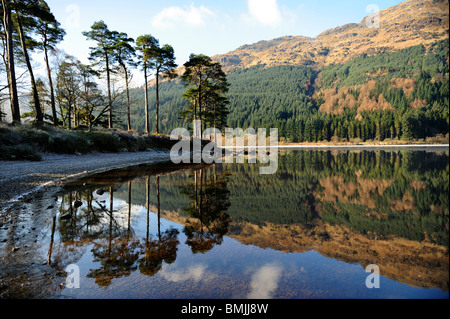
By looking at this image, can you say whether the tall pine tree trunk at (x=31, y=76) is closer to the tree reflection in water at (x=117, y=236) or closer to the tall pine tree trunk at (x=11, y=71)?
the tall pine tree trunk at (x=11, y=71)

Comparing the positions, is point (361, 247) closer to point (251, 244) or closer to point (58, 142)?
point (251, 244)

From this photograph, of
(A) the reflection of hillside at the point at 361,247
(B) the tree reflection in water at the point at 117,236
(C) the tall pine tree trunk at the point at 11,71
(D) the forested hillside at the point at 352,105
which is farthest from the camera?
(D) the forested hillside at the point at 352,105

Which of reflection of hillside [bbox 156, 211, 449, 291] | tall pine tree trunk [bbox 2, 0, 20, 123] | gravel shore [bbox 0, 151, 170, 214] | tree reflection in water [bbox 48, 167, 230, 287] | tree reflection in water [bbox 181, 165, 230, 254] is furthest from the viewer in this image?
tall pine tree trunk [bbox 2, 0, 20, 123]

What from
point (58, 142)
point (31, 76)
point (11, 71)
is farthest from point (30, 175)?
point (31, 76)

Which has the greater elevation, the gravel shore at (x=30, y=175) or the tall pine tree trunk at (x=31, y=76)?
the tall pine tree trunk at (x=31, y=76)

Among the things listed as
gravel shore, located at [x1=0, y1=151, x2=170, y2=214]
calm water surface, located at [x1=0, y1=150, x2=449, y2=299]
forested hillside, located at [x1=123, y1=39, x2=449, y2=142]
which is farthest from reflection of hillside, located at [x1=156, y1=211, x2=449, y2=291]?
forested hillside, located at [x1=123, y1=39, x2=449, y2=142]

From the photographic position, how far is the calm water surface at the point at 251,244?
2879mm

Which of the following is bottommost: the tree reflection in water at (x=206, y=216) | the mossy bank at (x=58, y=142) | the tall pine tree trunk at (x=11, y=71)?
the tree reflection in water at (x=206, y=216)

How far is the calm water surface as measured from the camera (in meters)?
2.88

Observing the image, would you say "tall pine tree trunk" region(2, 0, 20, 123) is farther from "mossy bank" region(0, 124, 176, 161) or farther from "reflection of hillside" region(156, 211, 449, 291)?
"reflection of hillside" region(156, 211, 449, 291)

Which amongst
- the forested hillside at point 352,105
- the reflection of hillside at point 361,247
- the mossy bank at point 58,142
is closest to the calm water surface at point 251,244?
the reflection of hillside at point 361,247

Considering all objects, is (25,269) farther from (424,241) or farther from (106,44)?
(106,44)
